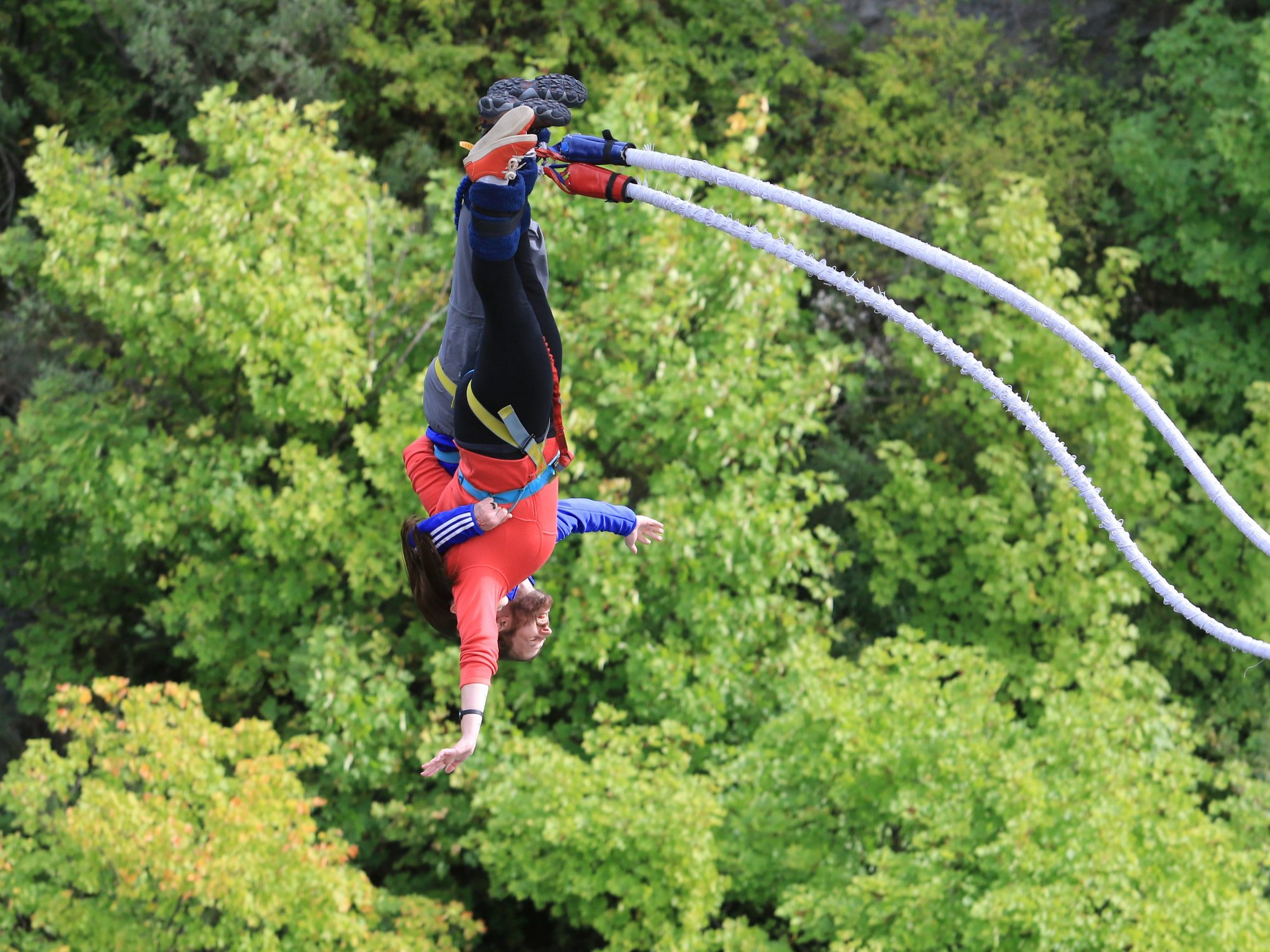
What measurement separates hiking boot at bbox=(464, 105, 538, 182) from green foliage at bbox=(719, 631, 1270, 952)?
7.69m

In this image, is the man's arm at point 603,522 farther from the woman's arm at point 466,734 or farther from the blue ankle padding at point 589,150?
the blue ankle padding at point 589,150

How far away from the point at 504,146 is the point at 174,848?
7948mm

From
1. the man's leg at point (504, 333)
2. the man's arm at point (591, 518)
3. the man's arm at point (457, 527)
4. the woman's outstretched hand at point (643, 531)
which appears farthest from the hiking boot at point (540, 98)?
the woman's outstretched hand at point (643, 531)

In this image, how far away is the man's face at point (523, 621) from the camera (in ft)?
17.4

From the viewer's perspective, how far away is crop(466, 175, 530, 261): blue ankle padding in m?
3.71

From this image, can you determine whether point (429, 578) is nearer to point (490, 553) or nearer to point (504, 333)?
point (490, 553)

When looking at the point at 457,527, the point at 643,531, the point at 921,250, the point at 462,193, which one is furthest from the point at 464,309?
the point at 643,531

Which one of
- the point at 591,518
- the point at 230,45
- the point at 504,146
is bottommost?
the point at 504,146

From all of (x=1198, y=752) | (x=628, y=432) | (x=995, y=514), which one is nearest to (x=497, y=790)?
(x=628, y=432)

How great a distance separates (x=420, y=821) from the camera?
1295cm

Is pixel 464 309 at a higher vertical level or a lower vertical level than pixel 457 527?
higher

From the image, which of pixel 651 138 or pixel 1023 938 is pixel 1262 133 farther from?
pixel 1023 938

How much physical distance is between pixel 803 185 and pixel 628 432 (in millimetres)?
3024

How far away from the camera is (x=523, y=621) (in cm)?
533
